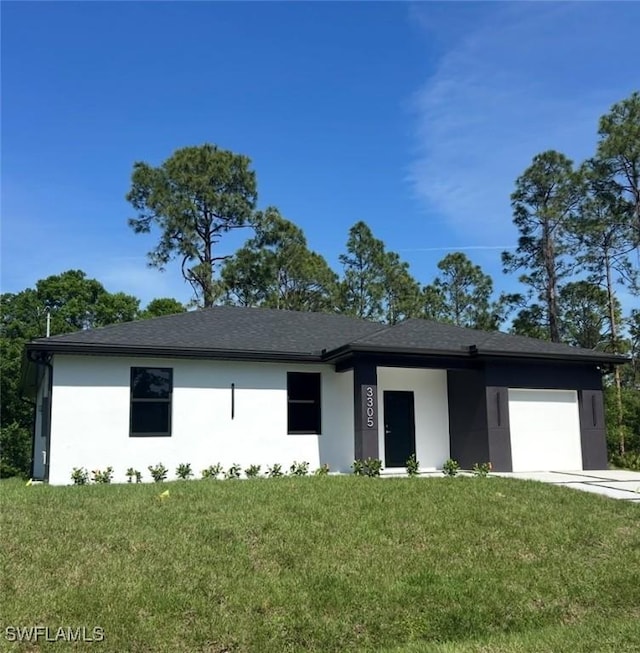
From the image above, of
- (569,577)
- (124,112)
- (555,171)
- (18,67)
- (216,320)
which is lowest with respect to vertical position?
(569,577)

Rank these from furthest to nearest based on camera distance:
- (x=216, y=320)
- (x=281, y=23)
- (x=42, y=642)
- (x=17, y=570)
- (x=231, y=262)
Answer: (x=231, y=262), (x=216, y=320), (x=281, y=23), (x=17, y=570), (x=42, y=642)

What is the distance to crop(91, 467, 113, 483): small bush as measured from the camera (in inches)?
481

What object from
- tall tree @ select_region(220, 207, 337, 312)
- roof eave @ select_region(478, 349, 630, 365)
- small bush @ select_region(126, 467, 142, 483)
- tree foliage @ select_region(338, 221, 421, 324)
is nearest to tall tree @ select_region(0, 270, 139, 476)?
tall tree @ select_region(220, 207, 337, 312)

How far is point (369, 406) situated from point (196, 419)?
3.79 meters

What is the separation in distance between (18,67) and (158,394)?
687 centimetres

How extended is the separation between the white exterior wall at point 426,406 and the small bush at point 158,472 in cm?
513

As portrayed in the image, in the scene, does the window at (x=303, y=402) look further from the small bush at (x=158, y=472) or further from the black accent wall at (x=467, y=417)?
the black accent wall at (x=467, y=417)

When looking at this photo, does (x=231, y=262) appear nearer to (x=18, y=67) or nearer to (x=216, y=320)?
(x=216, y=320)

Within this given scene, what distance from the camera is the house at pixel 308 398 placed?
12.7 meters

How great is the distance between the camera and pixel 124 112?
1502 cm

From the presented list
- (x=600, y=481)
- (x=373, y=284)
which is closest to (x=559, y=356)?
(x=600, y=481)

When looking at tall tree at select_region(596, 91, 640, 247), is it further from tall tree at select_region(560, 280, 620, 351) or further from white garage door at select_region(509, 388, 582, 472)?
white garage door at select_region(509, 388, 582, 472)

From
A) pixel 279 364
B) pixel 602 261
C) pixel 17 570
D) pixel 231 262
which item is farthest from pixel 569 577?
pixel 231 262

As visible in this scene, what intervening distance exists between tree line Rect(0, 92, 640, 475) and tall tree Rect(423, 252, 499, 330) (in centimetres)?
7
